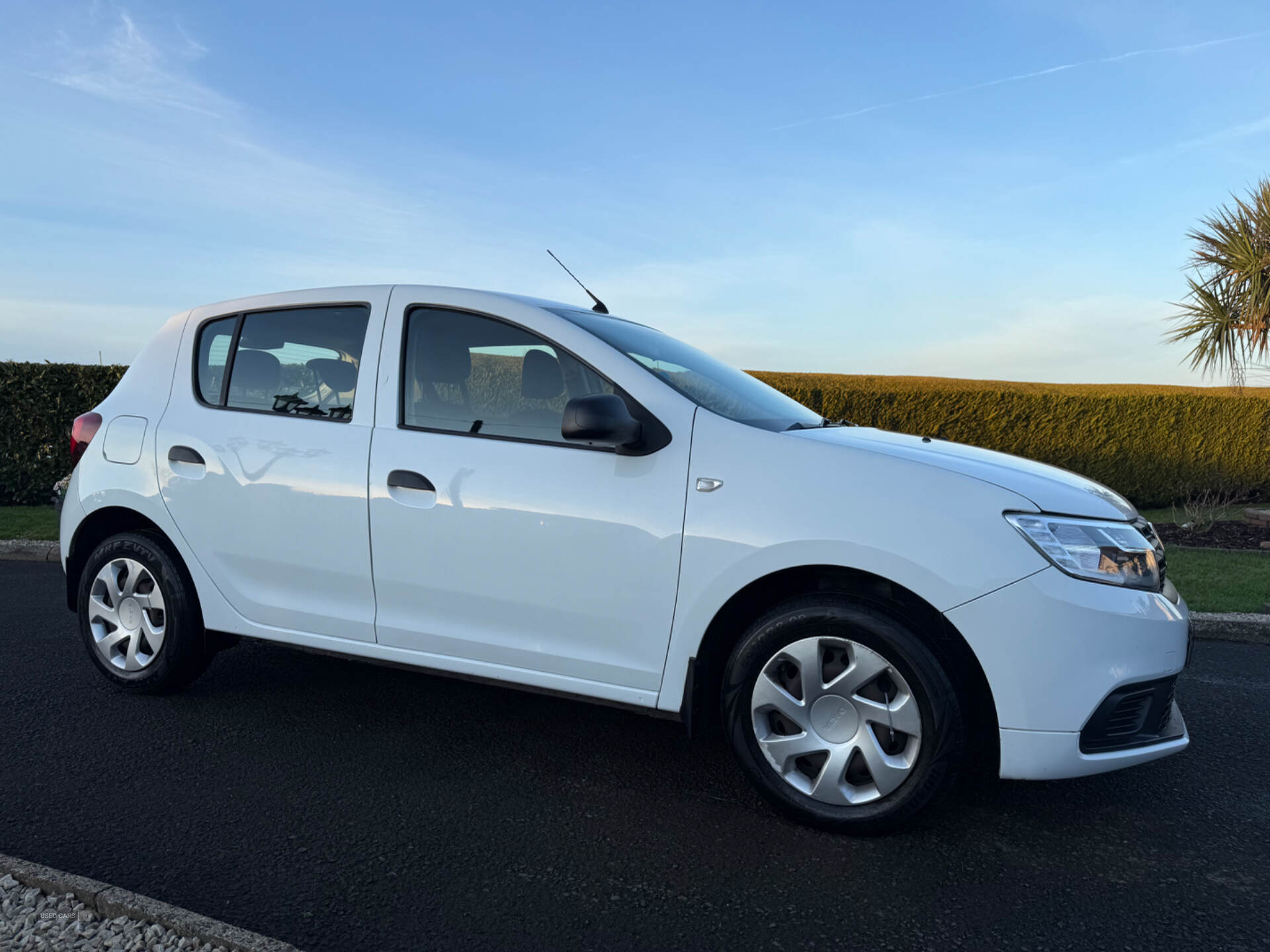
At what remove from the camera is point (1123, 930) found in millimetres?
2512

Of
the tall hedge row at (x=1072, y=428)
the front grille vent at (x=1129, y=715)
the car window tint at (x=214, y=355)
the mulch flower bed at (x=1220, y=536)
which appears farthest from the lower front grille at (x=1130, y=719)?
the tall hedge row at (x=1072, y=428)

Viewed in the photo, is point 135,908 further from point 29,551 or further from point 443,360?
point 29,551

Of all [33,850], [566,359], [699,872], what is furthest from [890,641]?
[33,850]

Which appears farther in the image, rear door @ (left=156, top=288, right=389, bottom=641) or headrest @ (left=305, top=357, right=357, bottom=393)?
headrest @ (left=305, top=357, right=357, bottom=393)

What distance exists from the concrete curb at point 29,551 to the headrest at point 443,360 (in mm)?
6262

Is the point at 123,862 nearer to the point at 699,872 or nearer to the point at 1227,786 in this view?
the point at 699,872

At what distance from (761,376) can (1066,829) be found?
44.5 feet

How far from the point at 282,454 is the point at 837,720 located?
2342 millimetres

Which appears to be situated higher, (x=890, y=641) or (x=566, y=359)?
(x=566, y=359)

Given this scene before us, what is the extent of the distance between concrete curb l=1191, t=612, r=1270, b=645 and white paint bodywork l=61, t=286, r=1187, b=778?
3.15 m

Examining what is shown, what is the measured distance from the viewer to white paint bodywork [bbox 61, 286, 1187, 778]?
2.82m

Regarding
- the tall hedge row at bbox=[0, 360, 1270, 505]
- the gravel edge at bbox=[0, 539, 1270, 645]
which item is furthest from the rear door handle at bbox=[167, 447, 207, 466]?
the tall hedge row at bbox=[0, 360, 1270, 505]

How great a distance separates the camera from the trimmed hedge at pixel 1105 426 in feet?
47.4

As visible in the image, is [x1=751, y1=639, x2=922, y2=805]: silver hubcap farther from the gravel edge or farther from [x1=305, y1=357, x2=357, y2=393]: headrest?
the gravel edge
